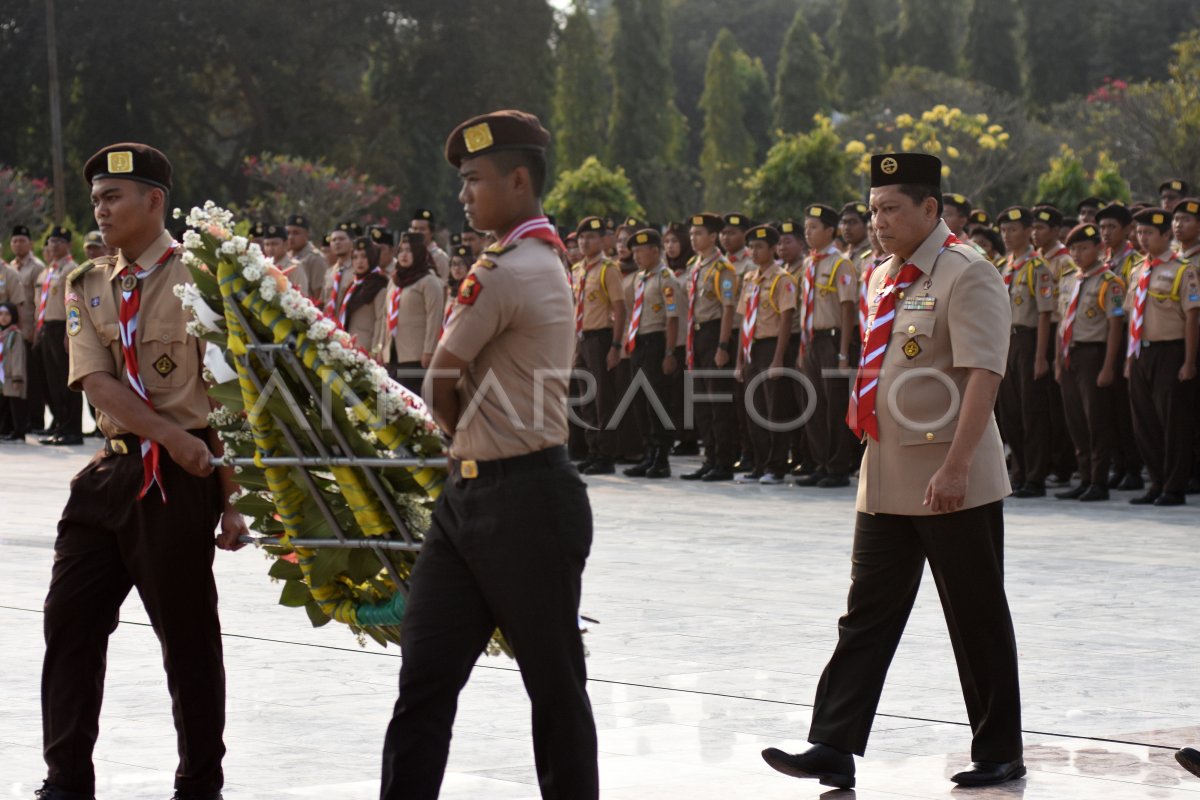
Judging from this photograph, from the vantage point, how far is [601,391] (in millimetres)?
17078

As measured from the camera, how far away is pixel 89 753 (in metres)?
5.28

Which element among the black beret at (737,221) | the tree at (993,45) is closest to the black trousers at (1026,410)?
the black beret at (737,221)

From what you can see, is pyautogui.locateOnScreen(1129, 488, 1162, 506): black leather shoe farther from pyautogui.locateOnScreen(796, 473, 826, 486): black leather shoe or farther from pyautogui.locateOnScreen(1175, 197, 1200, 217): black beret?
pyautogui.locateOnScreen(796, 473, 826, 486): black leather shoe

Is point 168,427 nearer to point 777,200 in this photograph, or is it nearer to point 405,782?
point 405,782

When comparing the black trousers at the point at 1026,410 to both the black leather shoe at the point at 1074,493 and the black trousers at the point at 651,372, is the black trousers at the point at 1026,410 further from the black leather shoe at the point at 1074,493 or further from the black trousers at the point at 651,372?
the black trousers at the point at 651,372

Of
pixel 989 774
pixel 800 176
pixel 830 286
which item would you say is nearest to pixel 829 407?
pixel 830 286

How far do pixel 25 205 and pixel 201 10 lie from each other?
49.5 ft

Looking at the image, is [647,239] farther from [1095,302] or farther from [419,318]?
[1095,302]

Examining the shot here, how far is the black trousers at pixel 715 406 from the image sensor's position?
16.0 metres

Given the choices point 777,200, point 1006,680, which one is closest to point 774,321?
point 1006,680

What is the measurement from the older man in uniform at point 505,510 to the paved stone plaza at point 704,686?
1083 mm

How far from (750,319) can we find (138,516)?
1072 cm

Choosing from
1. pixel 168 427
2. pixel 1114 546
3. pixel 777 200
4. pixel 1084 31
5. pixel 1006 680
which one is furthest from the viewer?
pixel 1084 31

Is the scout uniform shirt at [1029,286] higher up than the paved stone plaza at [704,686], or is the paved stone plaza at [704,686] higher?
the scout uniform shirt at [1029,286]
